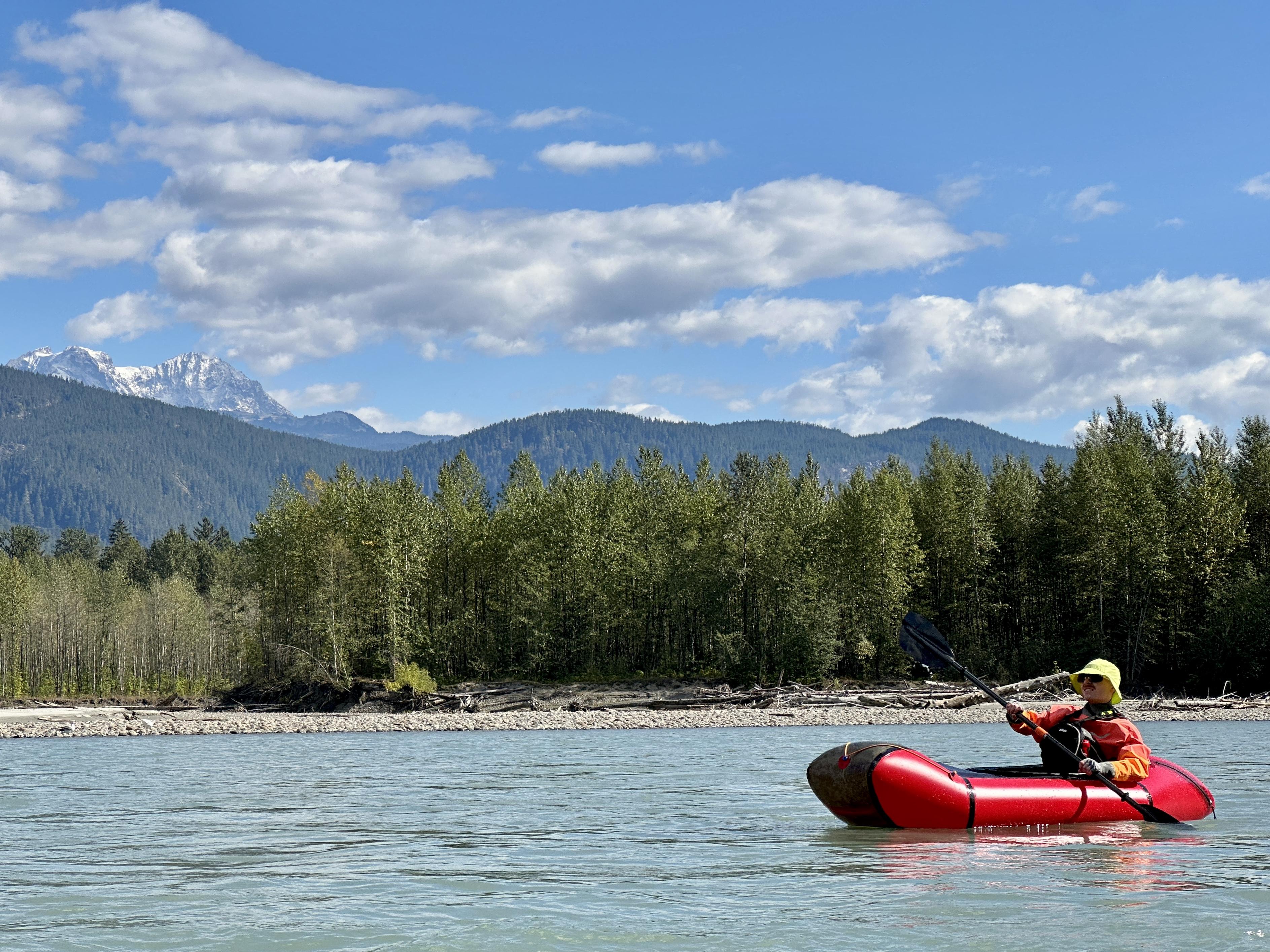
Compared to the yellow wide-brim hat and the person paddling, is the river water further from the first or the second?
the yellow wide-brim hat

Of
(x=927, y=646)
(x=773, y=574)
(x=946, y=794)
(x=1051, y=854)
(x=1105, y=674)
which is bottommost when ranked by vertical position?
(x=1051, y=854)

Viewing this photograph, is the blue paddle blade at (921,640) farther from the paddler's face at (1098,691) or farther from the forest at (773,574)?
the forest at (773,574)

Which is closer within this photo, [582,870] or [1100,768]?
[582,870]

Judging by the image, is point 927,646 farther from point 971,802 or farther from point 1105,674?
point 971,802

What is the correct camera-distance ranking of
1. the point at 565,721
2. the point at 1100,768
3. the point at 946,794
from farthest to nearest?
1. the point at 565,721
2. the point at 1100,768
3. the point at 946,794

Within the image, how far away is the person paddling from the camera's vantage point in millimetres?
15578

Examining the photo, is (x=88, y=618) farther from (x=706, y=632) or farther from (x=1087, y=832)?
(x=1087, y=832)

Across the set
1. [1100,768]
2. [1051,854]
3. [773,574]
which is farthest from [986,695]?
[1051,854]

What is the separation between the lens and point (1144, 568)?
52.4 m

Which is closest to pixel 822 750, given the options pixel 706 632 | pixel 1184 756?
pixel 1184 756

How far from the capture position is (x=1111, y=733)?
15.7 meters

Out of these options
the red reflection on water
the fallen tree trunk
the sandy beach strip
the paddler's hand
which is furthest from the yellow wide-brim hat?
the fallen tree trunk

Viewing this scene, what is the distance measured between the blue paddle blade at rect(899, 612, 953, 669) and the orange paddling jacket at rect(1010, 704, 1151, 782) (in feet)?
8.78

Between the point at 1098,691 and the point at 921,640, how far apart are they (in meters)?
3.38
